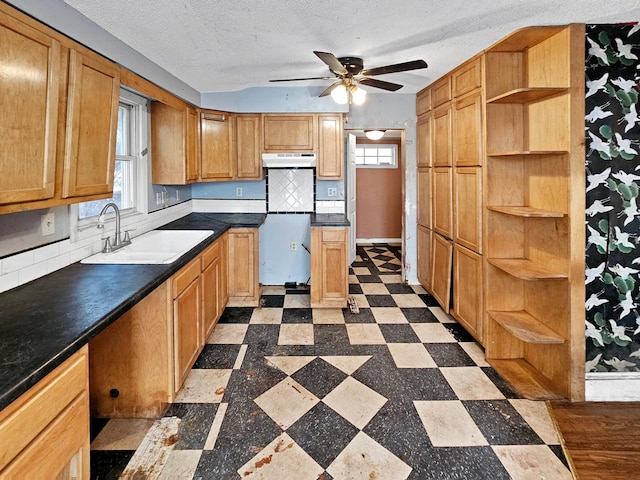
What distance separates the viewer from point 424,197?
415 centimetres

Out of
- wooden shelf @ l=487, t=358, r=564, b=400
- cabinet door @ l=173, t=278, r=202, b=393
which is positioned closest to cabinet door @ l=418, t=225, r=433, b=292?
wooden shelf @ l=487, t=358, r=564, b=400

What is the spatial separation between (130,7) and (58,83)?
652 millimetres

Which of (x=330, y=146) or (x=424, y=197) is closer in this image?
(x=330, y=146)

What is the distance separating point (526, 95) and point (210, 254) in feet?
8.32

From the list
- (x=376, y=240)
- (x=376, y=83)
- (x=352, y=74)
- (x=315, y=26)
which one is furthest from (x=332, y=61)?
(x=376, y=240)

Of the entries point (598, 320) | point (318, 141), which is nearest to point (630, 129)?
point (598, 320)

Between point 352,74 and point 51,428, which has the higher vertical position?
point 352,74

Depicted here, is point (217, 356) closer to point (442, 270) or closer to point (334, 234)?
point (334, 234)

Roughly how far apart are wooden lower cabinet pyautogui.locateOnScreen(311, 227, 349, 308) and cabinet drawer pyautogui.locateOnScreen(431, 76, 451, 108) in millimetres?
1551

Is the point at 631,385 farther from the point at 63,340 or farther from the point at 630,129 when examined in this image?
the point at 63,340

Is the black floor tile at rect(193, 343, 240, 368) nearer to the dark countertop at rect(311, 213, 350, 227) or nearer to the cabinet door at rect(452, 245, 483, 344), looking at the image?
the dark countertop at rect(311, 213, 350, 227)

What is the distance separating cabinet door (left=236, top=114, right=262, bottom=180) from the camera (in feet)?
13.2

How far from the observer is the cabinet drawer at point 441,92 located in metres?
3.36

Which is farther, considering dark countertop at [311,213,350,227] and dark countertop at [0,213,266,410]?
dark countertop at [311,213,350,227]
